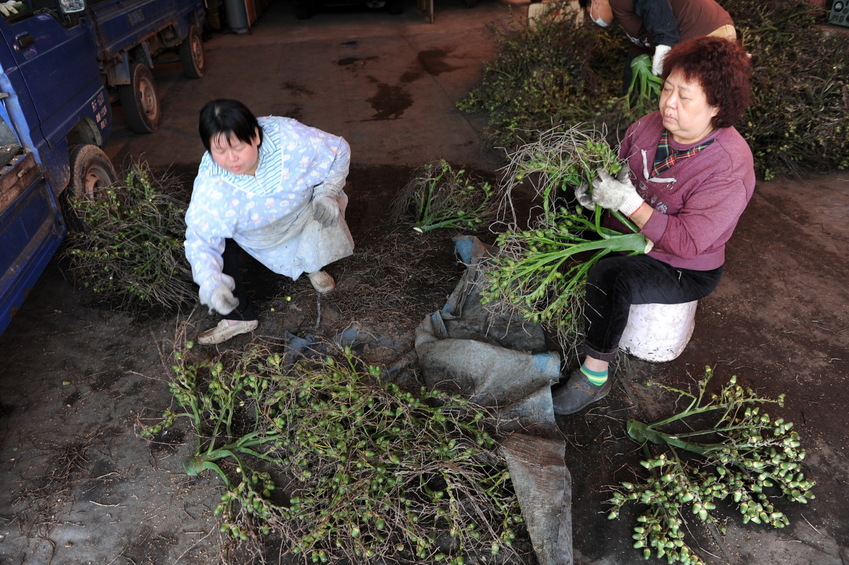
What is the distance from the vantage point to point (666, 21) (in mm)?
3186

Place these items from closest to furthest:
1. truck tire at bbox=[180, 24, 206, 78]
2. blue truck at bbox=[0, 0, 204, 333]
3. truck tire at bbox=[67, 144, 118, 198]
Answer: blue truck at bbox=[0, 0, 204, 333], truck tire at bbox=[67, 144, 118, 198], truck tire at bbox=[180, 24, 206, 78]

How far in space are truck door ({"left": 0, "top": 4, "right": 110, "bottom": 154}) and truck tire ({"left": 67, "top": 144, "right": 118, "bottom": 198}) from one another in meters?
0.14

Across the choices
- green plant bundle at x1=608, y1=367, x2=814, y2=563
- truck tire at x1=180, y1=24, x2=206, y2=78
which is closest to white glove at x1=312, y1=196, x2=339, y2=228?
green plant bundle at x1=608, y1=367, x2=814, y2=563

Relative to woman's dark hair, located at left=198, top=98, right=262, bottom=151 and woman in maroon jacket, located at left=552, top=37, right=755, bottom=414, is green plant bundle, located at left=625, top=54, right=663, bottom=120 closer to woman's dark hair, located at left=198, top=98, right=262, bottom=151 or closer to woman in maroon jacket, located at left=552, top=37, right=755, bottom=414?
woman in maroon jacket, located at left=552, top=37, right=755, bottom=414

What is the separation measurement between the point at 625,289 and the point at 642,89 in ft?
5.91

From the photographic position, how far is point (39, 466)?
7.36 feet

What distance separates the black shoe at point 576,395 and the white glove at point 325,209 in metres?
1.23

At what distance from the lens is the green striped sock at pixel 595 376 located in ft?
7.62

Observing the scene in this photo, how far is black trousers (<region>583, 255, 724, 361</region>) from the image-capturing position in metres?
2.17

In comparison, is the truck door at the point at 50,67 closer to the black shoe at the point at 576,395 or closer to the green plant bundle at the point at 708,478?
the black shoe at the point at 576,395

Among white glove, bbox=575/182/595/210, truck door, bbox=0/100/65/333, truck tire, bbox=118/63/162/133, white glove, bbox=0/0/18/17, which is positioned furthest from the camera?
truck tire, bbox=118/63/162/133

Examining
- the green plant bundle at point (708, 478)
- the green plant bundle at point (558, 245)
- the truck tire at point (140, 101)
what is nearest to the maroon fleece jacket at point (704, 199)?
the green plant bundle at point (558, 245)

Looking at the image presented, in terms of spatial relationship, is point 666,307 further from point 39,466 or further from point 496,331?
point 39,466

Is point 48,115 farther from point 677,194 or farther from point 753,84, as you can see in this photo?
point 753,84
